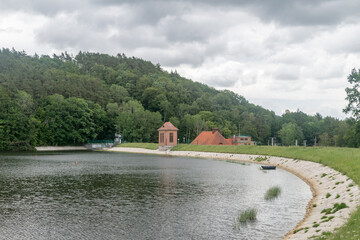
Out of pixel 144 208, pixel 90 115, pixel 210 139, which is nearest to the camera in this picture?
pixel 144 208

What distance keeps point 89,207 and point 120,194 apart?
6286 mm

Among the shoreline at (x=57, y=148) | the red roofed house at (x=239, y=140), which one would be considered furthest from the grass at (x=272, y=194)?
the shoreline at (x=57, y=148)

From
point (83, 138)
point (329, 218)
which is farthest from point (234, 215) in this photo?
point (83, 138)

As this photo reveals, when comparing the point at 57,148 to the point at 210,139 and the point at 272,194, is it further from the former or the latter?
the point at 272,194

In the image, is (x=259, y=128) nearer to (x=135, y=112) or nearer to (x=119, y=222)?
(x=135, y=112)

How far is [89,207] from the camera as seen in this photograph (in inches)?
1089

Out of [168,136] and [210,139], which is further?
[210,139]

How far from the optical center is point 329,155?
48625 millimetres

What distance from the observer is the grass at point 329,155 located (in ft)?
51.4

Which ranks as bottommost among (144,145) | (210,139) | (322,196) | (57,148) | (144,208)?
(57,148)

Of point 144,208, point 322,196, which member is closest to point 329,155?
point 322,196

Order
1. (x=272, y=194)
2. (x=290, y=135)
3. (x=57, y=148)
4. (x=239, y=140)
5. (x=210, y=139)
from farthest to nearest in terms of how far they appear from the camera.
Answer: (x=290, y=135) → (x=239, y=140) → (x=57, y=148) → (x=210, y=139) → (x=272, y=194)

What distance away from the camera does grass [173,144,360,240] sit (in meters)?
15.7

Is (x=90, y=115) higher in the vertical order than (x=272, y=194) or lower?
higher
